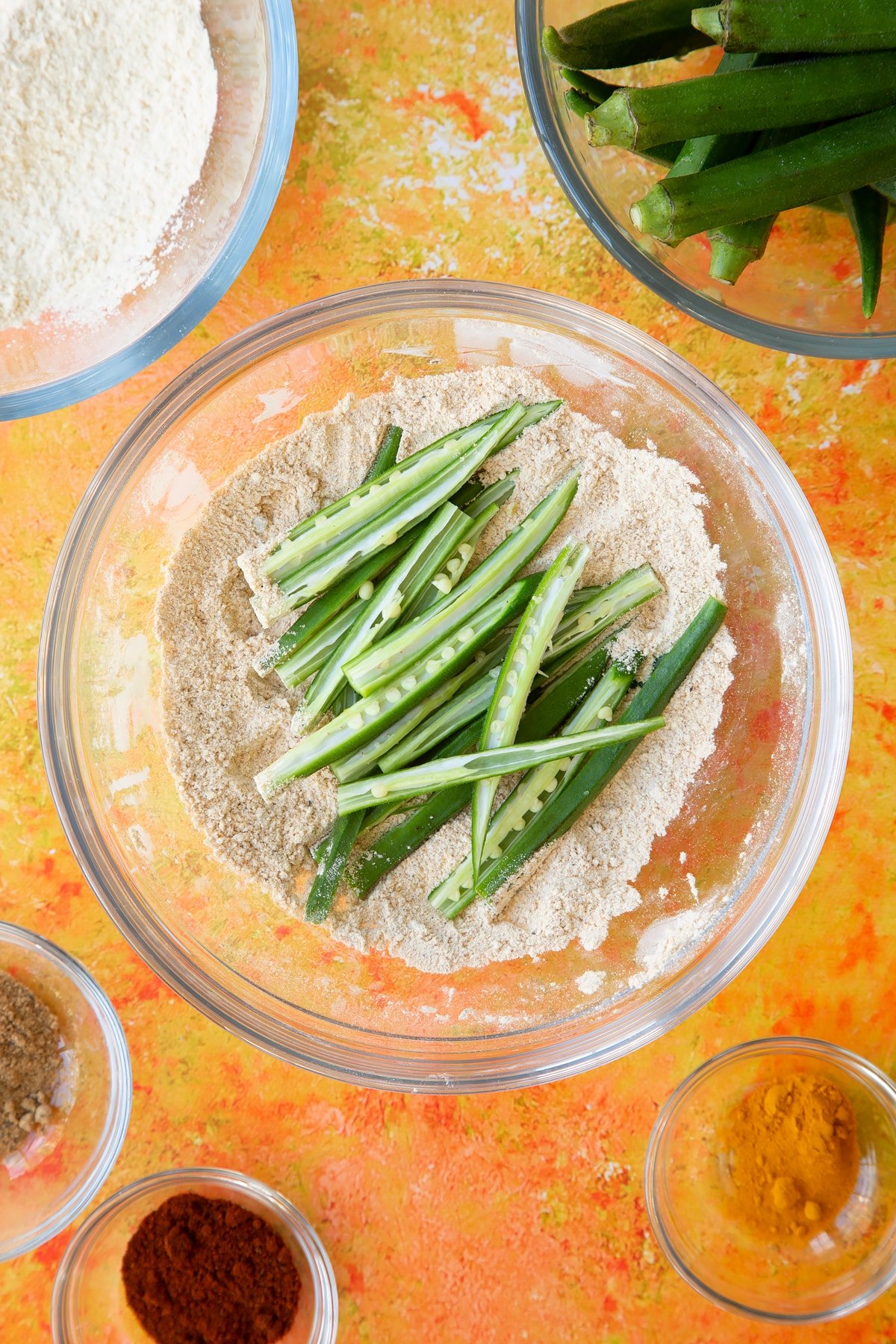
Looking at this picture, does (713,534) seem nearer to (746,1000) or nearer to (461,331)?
(461,331)

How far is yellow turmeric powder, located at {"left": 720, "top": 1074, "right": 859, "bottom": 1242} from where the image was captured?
75.0 inches

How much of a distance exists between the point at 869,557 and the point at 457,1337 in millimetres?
1775

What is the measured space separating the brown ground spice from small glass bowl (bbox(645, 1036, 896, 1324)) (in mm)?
1227

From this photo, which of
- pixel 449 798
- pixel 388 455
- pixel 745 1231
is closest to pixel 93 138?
pixel 388 455

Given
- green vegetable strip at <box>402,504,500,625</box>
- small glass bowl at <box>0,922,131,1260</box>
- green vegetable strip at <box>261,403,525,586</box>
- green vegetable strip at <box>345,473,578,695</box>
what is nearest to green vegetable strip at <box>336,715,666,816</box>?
green vegetable strip at <box>345,473,578,695</box>

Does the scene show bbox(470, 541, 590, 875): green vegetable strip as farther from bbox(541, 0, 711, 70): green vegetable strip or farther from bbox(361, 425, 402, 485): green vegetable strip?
bbox(541, 0, 711, 70): green vegetable strip

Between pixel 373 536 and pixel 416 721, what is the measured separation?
35cm

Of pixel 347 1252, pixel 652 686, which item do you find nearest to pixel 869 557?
pixel 652 686

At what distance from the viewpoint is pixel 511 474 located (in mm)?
1807

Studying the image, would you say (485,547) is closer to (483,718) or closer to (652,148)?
(483,718)

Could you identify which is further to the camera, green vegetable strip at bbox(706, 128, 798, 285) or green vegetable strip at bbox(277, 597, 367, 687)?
green vegetable strip at bbox(277, 597, 367, 687)

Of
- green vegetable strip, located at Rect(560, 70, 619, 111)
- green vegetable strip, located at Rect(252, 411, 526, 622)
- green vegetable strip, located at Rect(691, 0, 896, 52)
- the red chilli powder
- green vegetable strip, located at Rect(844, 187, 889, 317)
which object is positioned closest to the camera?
green vegetable strip, located at Rect(691, 0, 896, 52)

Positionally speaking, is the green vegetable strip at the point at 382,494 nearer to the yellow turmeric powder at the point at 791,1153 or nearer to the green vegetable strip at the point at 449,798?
the green vegetable strip at the point at 449,798

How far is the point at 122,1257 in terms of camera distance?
1978 mm
